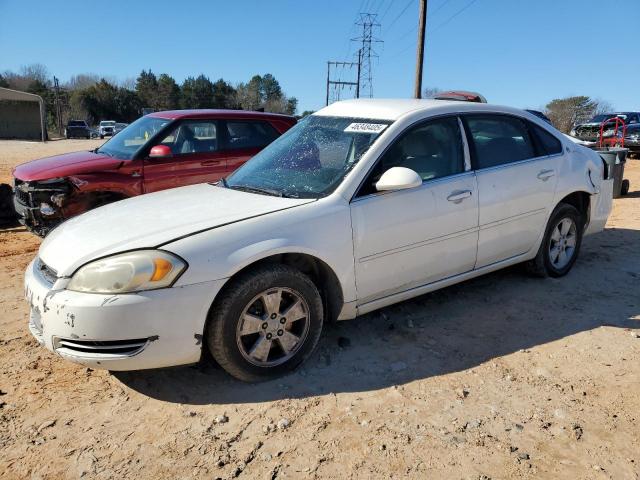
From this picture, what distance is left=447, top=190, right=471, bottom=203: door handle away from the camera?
3.82 m

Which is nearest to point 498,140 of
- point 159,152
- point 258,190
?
point 258,190

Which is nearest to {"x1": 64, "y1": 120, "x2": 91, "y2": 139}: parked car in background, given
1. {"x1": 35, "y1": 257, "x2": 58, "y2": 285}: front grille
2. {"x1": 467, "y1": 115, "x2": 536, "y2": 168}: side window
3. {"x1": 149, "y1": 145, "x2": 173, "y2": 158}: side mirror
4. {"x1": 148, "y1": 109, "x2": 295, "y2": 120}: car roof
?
{"x1": 148, "y1": 109, "x2": 295, "y2": 120}: car roof

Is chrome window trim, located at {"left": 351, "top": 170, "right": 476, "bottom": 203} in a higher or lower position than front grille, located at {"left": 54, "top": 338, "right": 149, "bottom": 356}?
higher

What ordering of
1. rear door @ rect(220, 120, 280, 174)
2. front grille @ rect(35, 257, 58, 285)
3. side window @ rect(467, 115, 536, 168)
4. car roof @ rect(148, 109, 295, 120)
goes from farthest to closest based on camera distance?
rear door @ rect(220, 120, 280, 174)
car roof @ rect(148, 109, 295, 120)
side window @ rect(467, 115, 536, 168)
front grille @ rect(35, 257, 58, 285)

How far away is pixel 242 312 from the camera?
118 inches

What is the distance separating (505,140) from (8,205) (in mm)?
7181

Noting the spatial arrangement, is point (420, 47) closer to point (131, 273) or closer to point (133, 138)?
point (133, 138)

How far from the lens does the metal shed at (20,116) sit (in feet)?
148

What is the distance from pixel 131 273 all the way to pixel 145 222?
0.56 metres

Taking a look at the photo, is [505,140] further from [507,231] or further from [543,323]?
[543,323]

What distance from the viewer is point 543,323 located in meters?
4.05

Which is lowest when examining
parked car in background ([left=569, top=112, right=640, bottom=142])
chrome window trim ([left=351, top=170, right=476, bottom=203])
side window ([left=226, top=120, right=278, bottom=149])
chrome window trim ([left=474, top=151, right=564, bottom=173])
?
chrome window trim ([left=351, top=170, right=476, bottom=203])

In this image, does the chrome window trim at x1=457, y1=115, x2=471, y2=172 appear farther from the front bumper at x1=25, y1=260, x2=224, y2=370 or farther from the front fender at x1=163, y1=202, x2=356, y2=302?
the front bumper at x1=25, y1=260, x2=224, y2=370

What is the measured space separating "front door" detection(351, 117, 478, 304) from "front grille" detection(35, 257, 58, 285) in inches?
71.1
